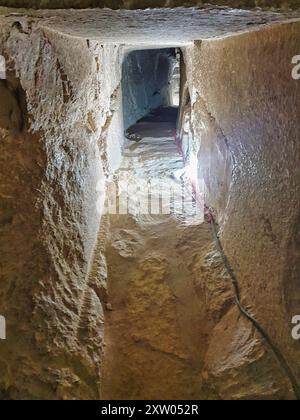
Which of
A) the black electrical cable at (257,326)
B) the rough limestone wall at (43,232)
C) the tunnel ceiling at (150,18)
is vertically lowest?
the black electrical cable at (257,326)

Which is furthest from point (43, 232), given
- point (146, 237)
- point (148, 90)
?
point (148, 90)

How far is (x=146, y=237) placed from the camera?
316cm

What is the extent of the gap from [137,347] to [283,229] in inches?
43.3

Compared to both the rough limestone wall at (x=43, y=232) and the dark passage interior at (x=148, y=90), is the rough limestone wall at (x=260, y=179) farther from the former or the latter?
the dark passage interior at (x=148, y=90)

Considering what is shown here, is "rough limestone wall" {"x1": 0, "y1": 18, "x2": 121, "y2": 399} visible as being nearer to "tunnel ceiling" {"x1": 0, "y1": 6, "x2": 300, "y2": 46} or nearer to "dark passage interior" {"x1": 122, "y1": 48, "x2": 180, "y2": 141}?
"tunnel ceiling" {"x1": 0, "y1": 6, "x2": 300, "y2": 46}

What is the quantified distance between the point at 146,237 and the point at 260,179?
140 cm

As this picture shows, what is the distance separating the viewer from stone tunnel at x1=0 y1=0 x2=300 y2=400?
155 cm

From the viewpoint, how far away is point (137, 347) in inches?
85.1

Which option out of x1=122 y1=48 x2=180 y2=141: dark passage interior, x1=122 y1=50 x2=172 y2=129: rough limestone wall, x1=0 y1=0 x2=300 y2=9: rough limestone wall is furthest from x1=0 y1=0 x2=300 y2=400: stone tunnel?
x1=122 y1=50 x2=172 y2=129: rough limestone wall

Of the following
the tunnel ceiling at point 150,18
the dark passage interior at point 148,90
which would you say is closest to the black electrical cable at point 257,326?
the tunnel ceiling at point 150,18

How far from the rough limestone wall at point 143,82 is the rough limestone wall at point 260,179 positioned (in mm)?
4220

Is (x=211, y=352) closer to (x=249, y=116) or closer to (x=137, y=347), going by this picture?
(x=137, y=347)

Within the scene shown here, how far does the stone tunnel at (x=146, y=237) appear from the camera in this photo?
1555 millimetres

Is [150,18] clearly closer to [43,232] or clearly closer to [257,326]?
[43,232]
